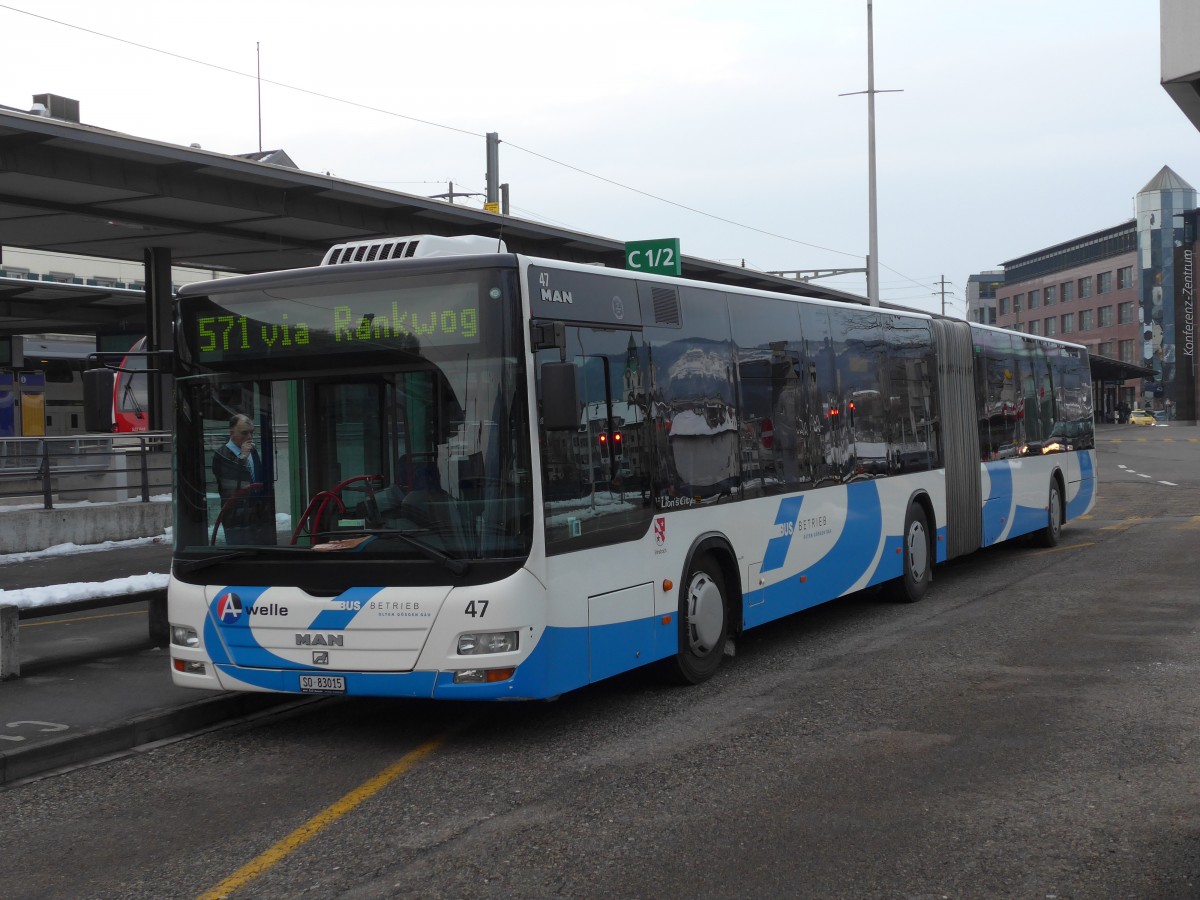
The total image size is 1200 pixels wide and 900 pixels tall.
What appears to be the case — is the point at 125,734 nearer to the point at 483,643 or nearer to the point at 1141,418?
the point at 483,643

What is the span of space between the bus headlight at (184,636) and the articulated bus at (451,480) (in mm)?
13

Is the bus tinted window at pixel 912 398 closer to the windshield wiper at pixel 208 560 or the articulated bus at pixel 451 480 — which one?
the articulated bus at pixel 451 480

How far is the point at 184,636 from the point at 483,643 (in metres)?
1.97

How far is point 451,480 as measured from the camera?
7.35m

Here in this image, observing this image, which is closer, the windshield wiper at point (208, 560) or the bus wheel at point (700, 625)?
the windshield wiper at point (208, 560)

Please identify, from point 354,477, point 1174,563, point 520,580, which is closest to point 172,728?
point 354,477

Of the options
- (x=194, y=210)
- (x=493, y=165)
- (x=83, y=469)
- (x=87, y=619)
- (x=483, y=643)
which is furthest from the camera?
(x=493, y=165)

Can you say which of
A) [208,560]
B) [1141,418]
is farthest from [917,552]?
[1141,418]

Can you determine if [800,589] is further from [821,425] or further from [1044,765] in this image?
[1044,765]

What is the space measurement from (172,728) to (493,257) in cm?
346

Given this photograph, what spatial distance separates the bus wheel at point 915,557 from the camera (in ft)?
43.2

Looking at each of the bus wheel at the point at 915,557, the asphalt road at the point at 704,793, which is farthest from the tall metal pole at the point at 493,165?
the asphalt road at the point at 704,793

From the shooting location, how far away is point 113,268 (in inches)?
2200

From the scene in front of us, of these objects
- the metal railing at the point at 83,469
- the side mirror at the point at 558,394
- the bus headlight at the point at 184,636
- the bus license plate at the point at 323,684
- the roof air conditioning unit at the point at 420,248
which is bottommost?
the bus license plate at the point at 323,684
